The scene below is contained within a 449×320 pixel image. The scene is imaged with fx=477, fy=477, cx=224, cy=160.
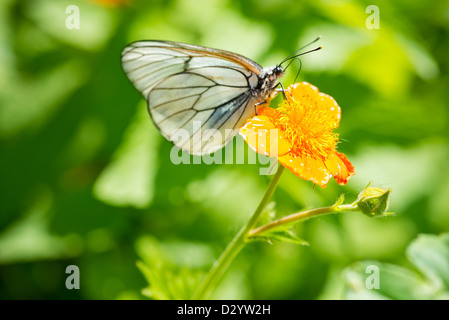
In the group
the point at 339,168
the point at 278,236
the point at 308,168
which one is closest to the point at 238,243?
the point at 278,236

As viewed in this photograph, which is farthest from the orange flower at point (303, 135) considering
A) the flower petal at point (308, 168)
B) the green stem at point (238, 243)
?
the green stem at point (238, 243)

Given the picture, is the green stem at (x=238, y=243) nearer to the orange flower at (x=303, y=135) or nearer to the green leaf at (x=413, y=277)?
the orange flower at (x=303, y=135)

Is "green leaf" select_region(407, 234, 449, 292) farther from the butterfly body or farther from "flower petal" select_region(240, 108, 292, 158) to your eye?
the butterfly body

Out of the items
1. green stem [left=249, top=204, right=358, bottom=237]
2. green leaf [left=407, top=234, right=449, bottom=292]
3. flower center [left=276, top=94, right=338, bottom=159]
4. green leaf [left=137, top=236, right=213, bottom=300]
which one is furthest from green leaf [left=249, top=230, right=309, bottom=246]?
green leaf [left=407, top=234, right=449, bottom=292]

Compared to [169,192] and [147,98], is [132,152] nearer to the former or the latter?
[169,192]

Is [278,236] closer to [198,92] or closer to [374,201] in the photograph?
[374,201]
